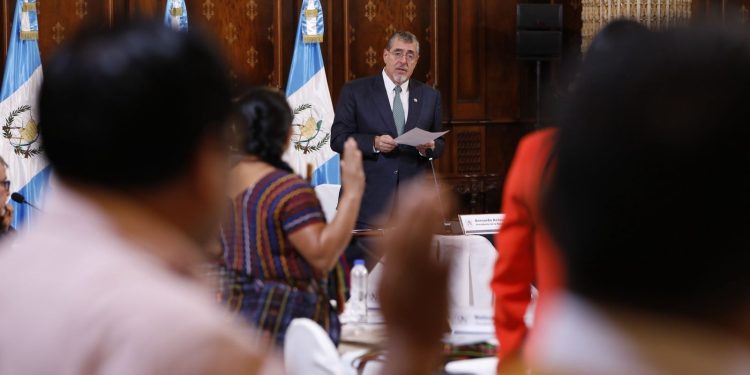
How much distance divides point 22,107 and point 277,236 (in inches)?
221

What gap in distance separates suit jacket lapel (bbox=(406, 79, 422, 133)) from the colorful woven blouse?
3.63 m

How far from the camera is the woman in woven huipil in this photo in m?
2.74

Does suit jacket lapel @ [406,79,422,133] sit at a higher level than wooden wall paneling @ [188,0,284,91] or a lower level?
lower

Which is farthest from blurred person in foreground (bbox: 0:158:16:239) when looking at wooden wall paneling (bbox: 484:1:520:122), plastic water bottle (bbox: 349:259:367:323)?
wooden wall paneling (bbox: 484:1:520:122)

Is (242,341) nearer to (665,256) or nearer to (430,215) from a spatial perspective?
(430,215)

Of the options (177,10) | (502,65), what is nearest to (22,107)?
(177,10)

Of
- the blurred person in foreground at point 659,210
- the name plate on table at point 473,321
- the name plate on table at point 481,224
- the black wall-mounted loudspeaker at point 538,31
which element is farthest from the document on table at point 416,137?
the blurred person in foreground at point 659,210

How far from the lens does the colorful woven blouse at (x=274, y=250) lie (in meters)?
2.75

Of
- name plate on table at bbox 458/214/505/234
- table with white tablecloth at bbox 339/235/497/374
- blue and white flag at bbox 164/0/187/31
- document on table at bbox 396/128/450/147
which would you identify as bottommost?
name plate on table at bbox 458/214/505/234

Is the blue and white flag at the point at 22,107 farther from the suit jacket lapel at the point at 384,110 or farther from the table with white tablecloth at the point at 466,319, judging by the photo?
the table with white tablecloth at the point at 466,319

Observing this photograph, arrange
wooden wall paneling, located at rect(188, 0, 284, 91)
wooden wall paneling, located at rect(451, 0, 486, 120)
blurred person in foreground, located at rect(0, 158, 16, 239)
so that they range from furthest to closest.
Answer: wooden wall paneling, located at rect(451, 0, 486, 120) < wooden wall paneling, located at rect(188, 0, 284, 91) < blurred person in foreground, located at rect(0, 158, 16, 239)

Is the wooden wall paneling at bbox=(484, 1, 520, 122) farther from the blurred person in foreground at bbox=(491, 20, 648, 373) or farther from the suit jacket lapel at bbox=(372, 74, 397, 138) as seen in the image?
the blurred person in foreground at bbox=(491, 20, 648, 373)

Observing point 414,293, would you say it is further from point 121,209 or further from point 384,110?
point 384,110

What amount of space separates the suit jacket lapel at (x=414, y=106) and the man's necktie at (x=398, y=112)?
0.12ft
